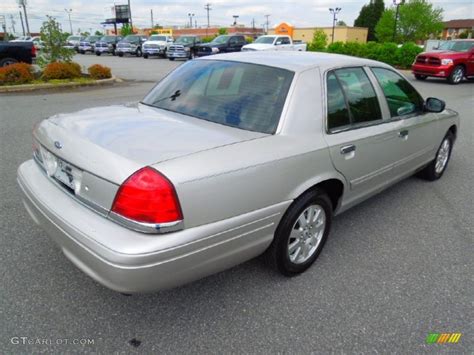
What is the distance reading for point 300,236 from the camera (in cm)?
279

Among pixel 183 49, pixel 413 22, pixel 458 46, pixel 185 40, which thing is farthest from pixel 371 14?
pixel 458 46

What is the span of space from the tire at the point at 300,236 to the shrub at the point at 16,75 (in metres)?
12.0

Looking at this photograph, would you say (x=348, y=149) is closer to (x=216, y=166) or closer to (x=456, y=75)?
(x=216, y=166)

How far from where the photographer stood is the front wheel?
15945 mm

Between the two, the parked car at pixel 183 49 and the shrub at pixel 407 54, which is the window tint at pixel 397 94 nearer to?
the shrub at pixel 407 54

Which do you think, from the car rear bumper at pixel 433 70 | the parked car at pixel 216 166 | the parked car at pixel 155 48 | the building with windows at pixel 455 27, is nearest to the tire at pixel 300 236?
the parked car at pixel 216 166

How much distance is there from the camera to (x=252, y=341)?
2244mm

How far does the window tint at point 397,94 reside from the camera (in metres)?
3.53

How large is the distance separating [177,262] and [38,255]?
162 centimetres

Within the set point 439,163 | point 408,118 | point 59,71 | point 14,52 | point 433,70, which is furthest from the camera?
point 433,70

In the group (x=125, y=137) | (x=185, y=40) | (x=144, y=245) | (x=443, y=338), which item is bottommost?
(x=443, y=338)

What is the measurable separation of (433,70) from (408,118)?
1463 cm

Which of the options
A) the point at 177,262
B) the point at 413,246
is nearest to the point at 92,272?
the point at 177,262

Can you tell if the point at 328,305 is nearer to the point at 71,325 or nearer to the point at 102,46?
the point at 71,325
